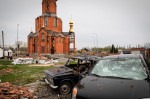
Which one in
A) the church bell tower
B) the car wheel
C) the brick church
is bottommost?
the car wheel

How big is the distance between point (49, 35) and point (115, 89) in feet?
131

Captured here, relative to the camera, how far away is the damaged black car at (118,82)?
222 centimetres

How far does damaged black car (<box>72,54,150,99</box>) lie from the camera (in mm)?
2218

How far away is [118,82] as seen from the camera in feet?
8.68

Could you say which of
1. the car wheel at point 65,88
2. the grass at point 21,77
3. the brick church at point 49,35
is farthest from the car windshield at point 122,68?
the brick church at point 49,35

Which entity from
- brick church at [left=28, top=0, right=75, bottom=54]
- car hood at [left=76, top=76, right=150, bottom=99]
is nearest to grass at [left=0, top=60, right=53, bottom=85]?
car hood at [left=76, top=76, right=150, bottom=99]

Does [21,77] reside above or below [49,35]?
below

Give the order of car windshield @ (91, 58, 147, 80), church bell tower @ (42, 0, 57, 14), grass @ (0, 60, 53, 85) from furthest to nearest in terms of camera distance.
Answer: church bell tower @ (42, 0, 57, 14) → grass @ (0, 60, 53, 85) → car windshield @ (91, 58, 147, 80)

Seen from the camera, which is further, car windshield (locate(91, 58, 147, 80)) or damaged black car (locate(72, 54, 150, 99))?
car windshield (locate(91, 58, 147, 80))

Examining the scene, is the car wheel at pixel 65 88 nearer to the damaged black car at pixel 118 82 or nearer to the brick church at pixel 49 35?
the damaged black car at pixel 118 82

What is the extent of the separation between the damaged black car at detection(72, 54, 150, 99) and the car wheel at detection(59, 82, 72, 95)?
1976 mm

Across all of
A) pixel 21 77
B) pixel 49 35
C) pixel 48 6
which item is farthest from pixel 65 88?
pixel 48 6

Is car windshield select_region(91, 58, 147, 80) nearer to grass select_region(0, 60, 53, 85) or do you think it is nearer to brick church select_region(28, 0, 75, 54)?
grass select_region(0, 60, 53, 85)

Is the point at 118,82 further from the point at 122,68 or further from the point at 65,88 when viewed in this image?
the point at 65,88
